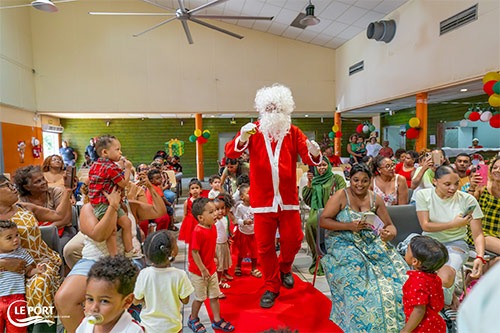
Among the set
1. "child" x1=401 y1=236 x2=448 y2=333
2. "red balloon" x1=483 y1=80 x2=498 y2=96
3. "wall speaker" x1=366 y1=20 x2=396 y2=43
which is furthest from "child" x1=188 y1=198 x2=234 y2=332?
"wall speaker" x1=366 y1=20 x2=396 y2=43

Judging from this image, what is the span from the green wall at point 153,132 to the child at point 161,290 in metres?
11.7

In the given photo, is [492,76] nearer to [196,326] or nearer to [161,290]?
[196,326]

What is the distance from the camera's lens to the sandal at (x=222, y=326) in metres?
2.24

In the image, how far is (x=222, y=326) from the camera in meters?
2.26

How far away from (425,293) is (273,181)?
4.46 ft

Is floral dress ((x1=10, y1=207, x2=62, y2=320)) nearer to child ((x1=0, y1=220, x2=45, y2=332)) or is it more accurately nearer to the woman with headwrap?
child ((x1=0, y1=220, x2=45, y2=332))

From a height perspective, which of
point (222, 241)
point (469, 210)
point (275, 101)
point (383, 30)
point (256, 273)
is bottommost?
point (256, 273)

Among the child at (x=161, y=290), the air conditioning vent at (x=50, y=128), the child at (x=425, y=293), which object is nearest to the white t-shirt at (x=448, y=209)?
the child at (x=425, y=293)

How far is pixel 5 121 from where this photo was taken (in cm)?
735

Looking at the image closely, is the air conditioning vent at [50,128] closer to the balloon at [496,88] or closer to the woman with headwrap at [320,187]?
the woman with headwrap at [320,187]

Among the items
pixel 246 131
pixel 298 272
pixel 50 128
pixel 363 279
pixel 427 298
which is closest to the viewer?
pixel 427 298

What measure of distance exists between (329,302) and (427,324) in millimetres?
1139

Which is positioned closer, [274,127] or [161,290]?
[161,290]

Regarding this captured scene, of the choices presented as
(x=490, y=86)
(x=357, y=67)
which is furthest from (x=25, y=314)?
(x=357, y=67)
